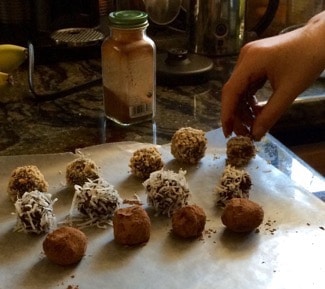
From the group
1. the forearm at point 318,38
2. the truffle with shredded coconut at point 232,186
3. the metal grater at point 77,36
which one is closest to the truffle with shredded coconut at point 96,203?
the truffle with shredded coconut at point 232,186

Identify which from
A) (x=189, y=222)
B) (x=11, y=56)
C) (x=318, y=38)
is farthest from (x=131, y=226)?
(x=11, y=56)

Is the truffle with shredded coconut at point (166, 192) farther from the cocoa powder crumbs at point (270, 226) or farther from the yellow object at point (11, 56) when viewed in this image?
the yellow object at point (11, 56)

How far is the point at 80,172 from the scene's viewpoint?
40.9 inches

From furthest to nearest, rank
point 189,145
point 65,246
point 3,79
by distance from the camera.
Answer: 1. point 3,79
2. point 189,145
3. point 65,246

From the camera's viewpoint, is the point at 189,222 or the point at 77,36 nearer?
the point at 189,222

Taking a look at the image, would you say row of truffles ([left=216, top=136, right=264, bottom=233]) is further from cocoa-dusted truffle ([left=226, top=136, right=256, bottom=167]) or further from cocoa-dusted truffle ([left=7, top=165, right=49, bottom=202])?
cocoa-dusted truffle ([left=7, top=165, right=49, bottom=202])

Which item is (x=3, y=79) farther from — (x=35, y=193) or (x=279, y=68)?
(x=279, y=68)

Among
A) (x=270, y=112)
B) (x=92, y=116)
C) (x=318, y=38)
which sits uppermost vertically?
(x=318, y=38)

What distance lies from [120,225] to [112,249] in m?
0.03

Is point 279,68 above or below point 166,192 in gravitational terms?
above

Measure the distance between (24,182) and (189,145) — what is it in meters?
0.25

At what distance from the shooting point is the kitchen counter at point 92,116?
3.83 feet

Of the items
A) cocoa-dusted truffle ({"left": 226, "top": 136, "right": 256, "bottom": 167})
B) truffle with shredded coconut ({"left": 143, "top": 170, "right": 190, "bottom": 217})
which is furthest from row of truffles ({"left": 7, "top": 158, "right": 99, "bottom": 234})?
cocoa-dusted truffle ({"left": 226, "top": 136, "right": 256, "bottom": 167})

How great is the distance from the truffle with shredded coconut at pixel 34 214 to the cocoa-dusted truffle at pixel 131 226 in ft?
0.29
